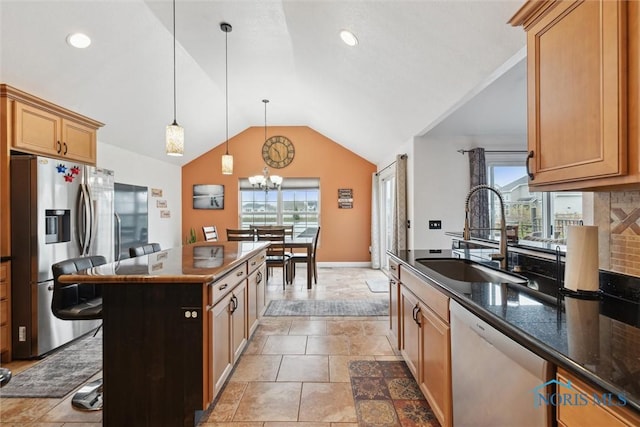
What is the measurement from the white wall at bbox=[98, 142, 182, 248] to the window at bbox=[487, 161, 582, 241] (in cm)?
547

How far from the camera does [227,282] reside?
215cm

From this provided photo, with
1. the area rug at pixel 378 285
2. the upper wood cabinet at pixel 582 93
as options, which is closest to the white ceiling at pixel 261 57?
the upper wood cabinet at pixel 582 93

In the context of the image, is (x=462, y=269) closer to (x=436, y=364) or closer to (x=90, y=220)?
(x=436, y=364)

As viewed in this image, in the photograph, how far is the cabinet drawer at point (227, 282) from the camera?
6.23ft

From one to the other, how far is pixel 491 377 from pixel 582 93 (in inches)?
42.8

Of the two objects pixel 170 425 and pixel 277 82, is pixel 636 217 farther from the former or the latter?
pixel 277 82

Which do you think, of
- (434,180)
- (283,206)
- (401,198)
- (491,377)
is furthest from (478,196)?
(283,206)

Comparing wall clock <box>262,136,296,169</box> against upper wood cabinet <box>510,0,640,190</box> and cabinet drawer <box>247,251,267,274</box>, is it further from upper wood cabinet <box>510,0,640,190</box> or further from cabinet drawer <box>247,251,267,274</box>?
upper wood cabinet <box>510,0,640,190</box>

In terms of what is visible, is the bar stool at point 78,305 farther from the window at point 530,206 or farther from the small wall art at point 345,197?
the small wall art at point 345,197

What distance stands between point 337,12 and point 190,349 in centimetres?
265

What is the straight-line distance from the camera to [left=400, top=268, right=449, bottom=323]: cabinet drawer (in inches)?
62.2

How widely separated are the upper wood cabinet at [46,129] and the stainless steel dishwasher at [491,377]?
3584 mm

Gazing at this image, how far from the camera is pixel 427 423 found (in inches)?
73.8

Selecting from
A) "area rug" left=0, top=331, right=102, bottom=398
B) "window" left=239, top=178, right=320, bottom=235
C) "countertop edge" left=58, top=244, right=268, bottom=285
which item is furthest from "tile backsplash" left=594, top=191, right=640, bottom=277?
"window" left=239, top=178, right=320, bottom=235
